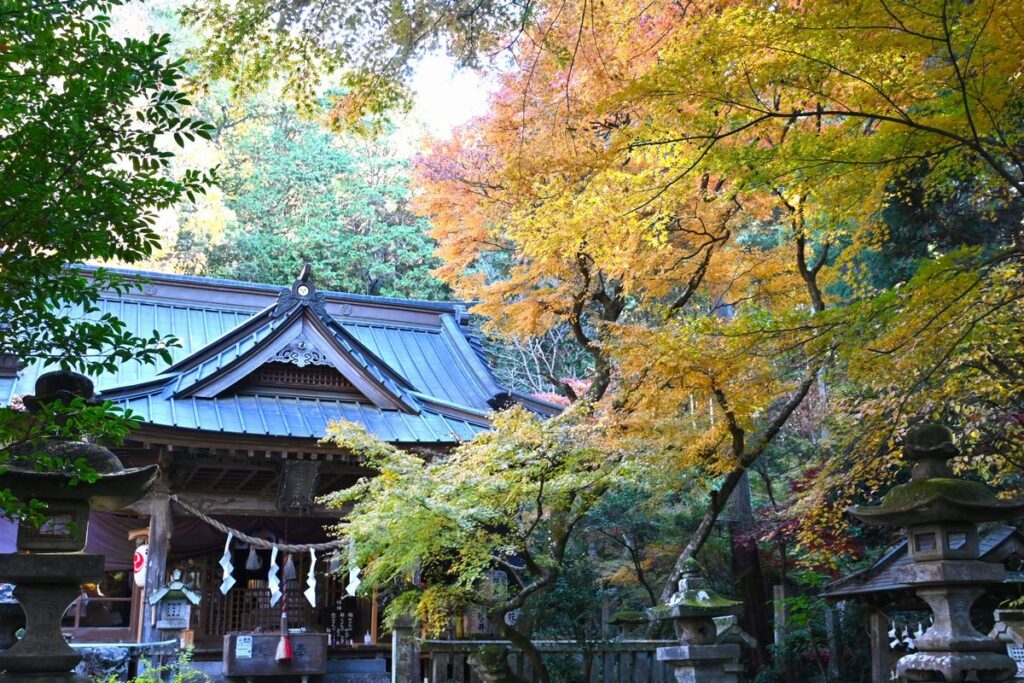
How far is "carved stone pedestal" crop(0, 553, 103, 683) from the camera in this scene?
521 cm

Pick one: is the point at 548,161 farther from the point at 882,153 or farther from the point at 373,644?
the point at 373,644

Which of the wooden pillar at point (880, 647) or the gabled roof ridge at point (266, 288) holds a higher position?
the gabled roof ridge at point (266, 288)

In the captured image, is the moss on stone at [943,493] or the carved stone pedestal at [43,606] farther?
the moss on stone at [943,493]

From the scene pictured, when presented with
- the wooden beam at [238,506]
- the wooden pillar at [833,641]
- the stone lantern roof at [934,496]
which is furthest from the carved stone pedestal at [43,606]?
the wooden pillar at [833,641]

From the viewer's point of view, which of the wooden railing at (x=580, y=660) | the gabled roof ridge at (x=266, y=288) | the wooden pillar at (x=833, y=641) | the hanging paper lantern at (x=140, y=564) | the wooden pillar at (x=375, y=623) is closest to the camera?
the wooden railing at (x=580, y=660)

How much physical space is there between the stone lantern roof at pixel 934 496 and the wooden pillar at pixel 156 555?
800 cm

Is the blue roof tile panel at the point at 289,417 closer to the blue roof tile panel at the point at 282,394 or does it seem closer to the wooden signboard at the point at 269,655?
the blue roof tile panel at the point at 282,394

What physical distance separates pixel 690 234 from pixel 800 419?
923 centimetres

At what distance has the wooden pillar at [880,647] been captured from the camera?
1127cm

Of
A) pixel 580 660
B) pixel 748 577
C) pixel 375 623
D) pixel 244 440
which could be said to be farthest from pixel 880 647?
pixel 244 440

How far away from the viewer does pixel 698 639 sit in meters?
8.05

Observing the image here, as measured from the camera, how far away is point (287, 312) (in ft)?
43.0

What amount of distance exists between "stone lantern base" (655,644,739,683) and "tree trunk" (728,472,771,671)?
828 centimetres

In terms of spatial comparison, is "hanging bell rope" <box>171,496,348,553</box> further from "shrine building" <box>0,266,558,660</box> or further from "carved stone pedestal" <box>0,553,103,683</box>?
"carved stone pedestal" <box>0,553,103,683</box>
